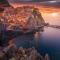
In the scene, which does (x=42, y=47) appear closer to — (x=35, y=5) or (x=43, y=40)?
(x=43, y=40)

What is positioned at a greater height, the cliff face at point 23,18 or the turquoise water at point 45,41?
the cliff face at point 23,18

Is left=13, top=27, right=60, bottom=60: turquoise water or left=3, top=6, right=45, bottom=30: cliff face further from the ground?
left=3, top=6, right=45, bottom=30: cliff face

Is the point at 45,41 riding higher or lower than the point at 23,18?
lower

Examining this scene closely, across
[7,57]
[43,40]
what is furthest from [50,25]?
[7,57]
